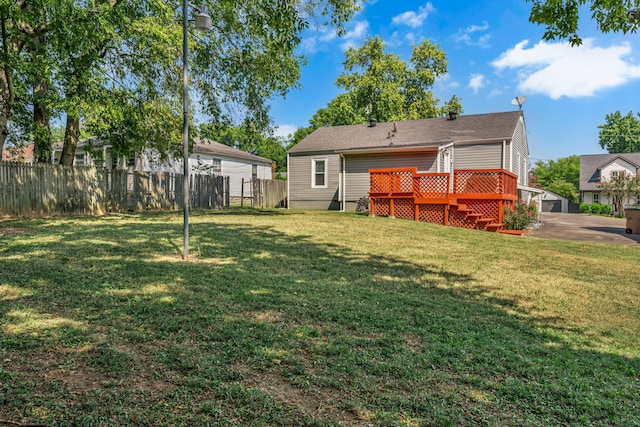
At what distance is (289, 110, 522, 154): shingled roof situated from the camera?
16547 mm

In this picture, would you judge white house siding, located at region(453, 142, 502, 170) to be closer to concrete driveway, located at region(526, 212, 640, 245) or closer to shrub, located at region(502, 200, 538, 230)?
concrete driveway, located at region(526, 212, 640, 245)

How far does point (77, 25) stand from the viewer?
27.5ft

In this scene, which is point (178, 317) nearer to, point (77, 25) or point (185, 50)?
point (185, 50)

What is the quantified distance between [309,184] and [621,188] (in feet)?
103

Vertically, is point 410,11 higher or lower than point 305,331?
higher

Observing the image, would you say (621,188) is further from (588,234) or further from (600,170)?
(588,234)

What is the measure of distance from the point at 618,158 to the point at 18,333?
50.1 meters

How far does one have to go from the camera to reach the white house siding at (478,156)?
16047 mm

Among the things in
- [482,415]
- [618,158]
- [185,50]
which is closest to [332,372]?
[482,415]

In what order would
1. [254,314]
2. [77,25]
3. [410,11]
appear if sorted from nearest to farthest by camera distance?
[254,314] < [77,25] < [410,11]

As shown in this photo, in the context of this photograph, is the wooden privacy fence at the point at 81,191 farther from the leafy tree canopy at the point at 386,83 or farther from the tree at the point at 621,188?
the tree at the point at 621,188

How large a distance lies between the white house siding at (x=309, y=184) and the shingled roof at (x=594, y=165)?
3413 cm

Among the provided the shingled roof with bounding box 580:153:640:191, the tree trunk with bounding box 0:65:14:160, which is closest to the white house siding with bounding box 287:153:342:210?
the tree trunk with bounding box 0:65:14:160

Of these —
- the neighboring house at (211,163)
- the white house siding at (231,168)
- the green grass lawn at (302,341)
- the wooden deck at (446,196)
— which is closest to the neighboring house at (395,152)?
the wooden deck at (446,196)
